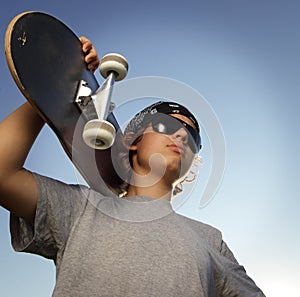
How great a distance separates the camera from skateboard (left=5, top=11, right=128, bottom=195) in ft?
6.03

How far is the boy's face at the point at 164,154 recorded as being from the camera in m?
2.46

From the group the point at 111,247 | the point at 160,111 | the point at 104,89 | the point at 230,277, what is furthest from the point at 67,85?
the point at 230,277

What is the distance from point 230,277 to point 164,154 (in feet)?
2.73

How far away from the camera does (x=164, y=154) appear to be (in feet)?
8.11

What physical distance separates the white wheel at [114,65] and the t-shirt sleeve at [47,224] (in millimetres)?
738

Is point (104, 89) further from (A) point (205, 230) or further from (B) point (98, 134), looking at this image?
(A) point (205, 230)

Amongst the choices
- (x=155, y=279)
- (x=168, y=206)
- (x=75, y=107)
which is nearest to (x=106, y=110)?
(x=75, y=107)

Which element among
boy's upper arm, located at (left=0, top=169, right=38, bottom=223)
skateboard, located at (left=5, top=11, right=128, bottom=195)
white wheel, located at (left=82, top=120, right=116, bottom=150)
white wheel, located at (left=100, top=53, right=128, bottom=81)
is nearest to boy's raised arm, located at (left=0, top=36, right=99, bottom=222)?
boy's upper arm, located at (left=0, top=169, right=38, bottom=223)

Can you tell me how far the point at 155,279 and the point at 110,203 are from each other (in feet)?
1.80

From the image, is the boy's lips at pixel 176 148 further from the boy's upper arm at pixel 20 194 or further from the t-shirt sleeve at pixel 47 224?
the boy's upper arm at pixel 20 194

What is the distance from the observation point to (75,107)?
7.23ft

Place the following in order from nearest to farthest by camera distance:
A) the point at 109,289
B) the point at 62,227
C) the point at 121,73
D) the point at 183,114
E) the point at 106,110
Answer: the point at 109,289, the point at 62,227, the point at 106,110, the point at 121,73, the point at 183,114

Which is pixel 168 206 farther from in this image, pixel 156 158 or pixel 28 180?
pixel 28 180

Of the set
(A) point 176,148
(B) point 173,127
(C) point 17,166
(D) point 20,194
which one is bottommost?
(D) point 20,194
